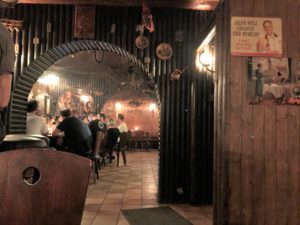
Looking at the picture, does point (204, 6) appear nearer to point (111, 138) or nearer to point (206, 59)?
point (206, 59)

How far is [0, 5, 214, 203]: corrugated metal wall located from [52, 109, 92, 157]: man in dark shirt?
31.4 inches

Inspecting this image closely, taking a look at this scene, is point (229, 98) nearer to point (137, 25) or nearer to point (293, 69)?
point (293, 69)

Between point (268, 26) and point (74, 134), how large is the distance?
3804mm

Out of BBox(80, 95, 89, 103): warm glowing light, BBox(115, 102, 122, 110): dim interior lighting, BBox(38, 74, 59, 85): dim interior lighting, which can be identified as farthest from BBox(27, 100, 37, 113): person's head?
BBox(115, 102, 122, 110): dim interior lighting

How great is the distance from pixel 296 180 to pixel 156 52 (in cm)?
291

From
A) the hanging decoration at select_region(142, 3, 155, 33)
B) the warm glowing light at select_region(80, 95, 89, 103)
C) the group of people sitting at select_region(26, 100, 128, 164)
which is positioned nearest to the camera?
the hanging decoration at select_region(142, 3, 155, 33)

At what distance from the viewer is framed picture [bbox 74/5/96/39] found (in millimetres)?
4727

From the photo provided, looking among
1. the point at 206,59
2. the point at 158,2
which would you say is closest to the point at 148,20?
the point at 158,2

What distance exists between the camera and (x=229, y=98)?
288cm

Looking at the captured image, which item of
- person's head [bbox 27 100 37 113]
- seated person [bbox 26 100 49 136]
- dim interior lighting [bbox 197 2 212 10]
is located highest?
dim interior lighting [bbox 197 2 212 10]

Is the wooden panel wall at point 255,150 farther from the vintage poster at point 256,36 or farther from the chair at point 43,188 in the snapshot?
the chair at point 43,188

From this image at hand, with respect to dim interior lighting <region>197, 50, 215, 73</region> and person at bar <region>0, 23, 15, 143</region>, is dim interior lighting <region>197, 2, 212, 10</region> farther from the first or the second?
person at bar <region>0, 23, 15, 143</region>

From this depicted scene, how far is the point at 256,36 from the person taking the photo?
2.97m

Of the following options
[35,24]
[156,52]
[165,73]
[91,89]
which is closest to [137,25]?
[156,52]
